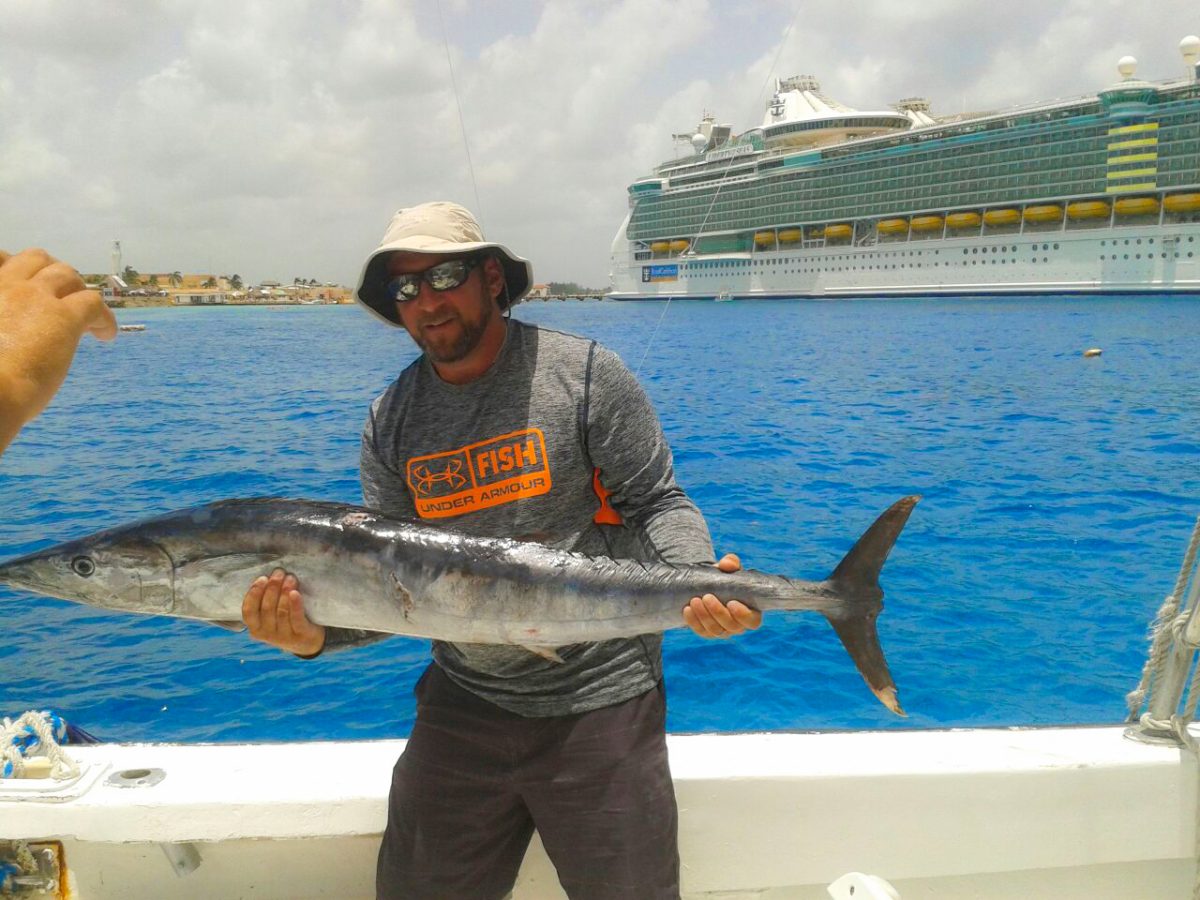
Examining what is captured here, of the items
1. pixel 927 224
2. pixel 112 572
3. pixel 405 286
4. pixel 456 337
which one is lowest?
pixel 112 572

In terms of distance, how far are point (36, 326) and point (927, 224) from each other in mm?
75151

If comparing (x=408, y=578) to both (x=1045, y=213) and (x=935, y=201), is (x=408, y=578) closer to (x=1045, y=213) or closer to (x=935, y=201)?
(x=1045, y=213)

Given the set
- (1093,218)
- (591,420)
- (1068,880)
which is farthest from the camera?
(1093,218)

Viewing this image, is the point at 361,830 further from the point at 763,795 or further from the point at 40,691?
the point at 40,691

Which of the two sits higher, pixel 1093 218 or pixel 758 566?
pixel 1093 218

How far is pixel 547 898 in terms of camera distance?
8.68ft

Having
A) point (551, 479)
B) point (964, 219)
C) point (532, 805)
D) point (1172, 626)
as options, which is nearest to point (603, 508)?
point (551, 479)

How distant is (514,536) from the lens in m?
2.42

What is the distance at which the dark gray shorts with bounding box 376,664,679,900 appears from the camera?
87.2 inches

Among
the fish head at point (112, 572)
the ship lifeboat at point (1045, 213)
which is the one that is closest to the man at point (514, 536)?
the fish head at point (112, 572)

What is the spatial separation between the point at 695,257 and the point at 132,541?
80744mm

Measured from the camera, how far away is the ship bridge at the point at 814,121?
80.6m

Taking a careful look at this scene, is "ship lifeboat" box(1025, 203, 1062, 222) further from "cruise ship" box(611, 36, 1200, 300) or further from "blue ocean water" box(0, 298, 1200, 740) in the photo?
"blue ocean water" box(0, 298, 1200, 740)

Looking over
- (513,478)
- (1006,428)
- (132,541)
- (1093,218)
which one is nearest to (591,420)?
(513,478)
